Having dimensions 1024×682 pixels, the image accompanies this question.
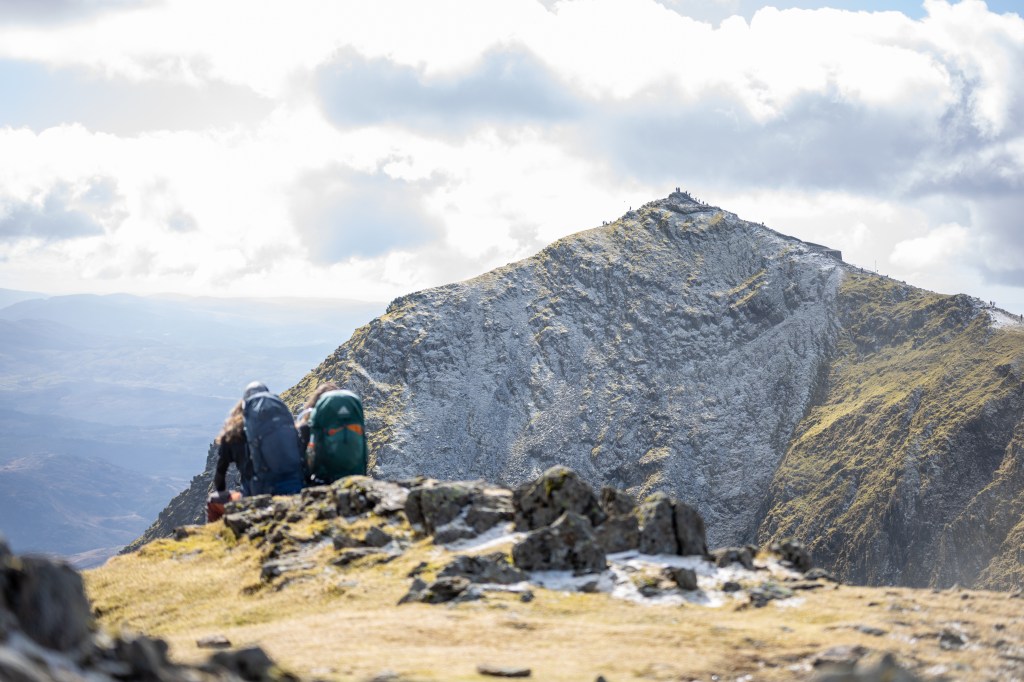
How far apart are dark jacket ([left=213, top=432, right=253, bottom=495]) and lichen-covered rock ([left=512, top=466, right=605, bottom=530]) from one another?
24.5m

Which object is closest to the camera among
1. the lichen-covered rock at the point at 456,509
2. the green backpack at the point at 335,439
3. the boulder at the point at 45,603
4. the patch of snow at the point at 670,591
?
the boulder at the point at 45,603

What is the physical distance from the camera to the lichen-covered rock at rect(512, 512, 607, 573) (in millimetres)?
39812

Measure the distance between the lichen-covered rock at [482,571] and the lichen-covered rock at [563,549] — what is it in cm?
87

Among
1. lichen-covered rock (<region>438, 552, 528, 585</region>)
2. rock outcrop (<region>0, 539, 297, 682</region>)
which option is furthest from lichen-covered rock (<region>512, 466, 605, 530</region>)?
rock outcrop (<region>0, 539, 297, 682</region>)

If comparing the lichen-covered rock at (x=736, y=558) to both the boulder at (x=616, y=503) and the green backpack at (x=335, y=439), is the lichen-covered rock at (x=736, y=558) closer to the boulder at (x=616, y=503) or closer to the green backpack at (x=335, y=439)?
the boulder at (x=616, y=503)

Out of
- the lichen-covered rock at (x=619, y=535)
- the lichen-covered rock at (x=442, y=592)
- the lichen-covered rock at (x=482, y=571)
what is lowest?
the lichen-covered rock at (x=442, y=592)

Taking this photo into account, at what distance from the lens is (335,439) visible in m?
62.3

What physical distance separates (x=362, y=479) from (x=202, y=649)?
83.1 ft

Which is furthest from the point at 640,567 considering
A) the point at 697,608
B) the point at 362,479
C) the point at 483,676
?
the point at 362,479

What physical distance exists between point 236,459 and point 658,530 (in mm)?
31798

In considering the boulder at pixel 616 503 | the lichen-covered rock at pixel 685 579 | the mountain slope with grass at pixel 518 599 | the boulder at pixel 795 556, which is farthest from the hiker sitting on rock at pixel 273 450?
the boulder at pixel 795 556

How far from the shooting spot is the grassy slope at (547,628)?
1089 inches

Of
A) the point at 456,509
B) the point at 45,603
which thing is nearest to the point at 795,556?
the point at 456,509

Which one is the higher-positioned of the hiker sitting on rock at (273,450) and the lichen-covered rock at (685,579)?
the hiker sitting on rock at (273,450)
